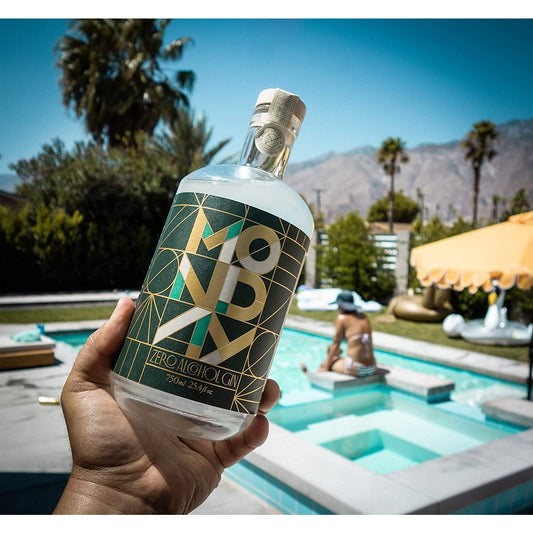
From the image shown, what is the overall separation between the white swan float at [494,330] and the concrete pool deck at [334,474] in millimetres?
5239

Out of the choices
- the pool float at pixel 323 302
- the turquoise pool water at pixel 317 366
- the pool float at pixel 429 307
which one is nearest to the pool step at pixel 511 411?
the turquoise pool water at pixel 317 366

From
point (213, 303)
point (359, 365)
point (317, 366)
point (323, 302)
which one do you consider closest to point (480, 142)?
point (323, 302)

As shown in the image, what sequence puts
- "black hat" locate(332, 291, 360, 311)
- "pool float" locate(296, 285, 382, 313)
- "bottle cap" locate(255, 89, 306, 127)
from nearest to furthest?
"bottle cap" locate(255, 89, 306, 127), "black hat" locate(332, 291, 360, 311), "pool float" locate(296, 285, 382, 313)

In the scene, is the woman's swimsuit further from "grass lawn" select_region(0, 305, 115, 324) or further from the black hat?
"grass lawn" select_region(0, 305, 115, 324)

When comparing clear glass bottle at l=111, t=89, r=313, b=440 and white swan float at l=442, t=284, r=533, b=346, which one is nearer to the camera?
clear glass bottle at l=111, t=89, r=313, b=440

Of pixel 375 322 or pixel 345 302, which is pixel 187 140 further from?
pixel 345 302

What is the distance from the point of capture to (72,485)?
4.64 ft

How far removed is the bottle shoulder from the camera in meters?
1.25

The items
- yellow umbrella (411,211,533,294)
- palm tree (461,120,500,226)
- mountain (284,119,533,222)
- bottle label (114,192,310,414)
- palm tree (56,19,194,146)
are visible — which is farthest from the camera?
mountain (284,119,533,222)

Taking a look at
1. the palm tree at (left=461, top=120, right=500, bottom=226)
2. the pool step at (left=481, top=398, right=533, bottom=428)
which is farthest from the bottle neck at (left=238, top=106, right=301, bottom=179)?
the palm tree at (left=461, top=120, right=500, bottom=226)

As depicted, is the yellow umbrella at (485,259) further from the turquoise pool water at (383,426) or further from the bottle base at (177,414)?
the bottle base at (177,414)

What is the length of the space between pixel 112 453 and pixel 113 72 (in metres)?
24.2

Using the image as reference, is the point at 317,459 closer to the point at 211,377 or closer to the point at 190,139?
the point at 211,377

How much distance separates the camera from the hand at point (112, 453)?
4.70 feet
